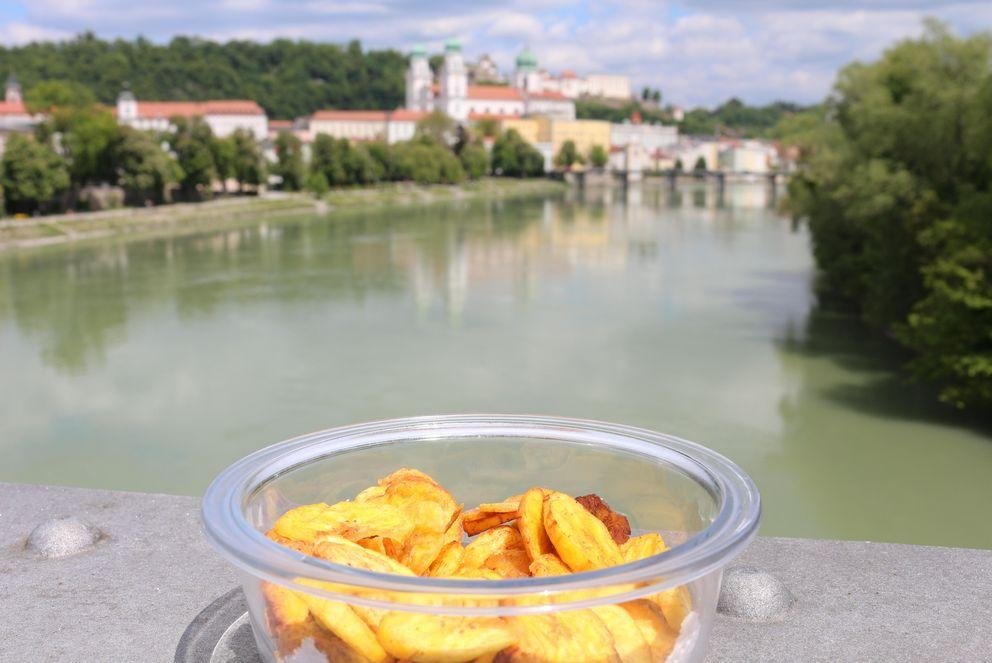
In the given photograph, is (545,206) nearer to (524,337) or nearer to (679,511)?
(524,337)

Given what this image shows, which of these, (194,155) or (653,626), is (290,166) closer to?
(194,155)

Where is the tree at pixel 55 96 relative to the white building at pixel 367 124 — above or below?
above

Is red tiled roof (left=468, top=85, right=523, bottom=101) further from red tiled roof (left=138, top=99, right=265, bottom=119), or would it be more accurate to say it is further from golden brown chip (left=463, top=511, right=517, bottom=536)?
golden brown chip (left=463, top=511, right=517, bottom=536)

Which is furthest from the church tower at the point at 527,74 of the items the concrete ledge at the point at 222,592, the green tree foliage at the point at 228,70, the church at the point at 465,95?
the concrete ledge at the point at 222,592

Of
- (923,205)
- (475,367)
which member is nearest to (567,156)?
(923,205)

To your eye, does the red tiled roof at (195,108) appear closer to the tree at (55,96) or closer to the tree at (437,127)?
the tree at (437,127)

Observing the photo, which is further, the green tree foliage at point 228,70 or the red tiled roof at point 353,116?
the red tiled roof at point 353,116
